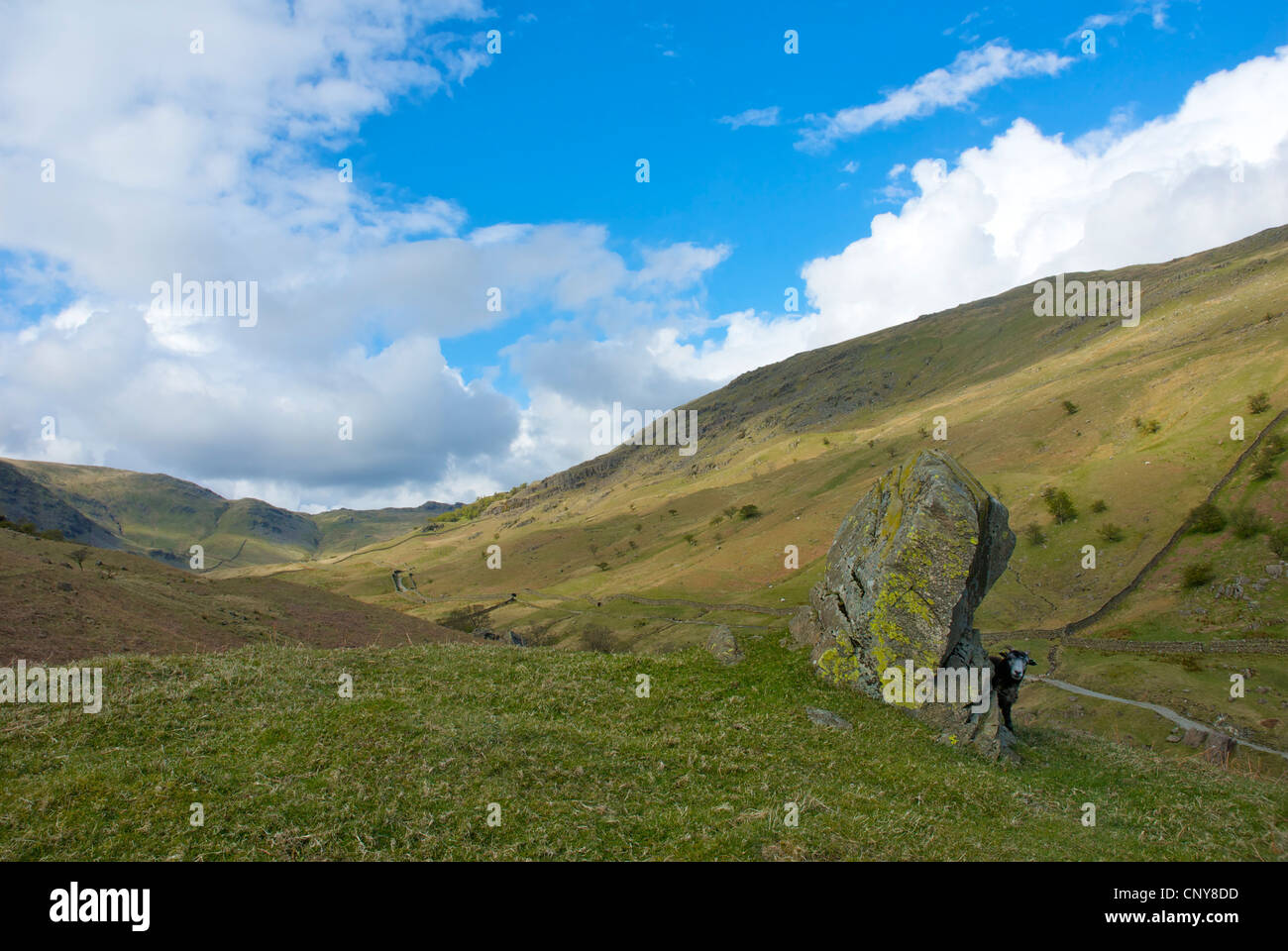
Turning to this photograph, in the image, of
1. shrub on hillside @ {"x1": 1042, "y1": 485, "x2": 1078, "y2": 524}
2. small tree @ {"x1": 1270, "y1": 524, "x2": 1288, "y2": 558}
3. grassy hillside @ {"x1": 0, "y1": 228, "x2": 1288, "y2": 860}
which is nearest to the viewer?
grassy hillside @ {"x1": 0, "y1": 228, "x2": 1288, "y2": 860}

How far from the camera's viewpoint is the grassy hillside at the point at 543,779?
30.0 feet

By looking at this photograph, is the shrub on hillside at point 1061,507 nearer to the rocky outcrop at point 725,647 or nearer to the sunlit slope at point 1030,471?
the sunlit slope at point 1030,471

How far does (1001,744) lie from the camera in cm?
1683

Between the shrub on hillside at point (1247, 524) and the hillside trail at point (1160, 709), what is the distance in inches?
954

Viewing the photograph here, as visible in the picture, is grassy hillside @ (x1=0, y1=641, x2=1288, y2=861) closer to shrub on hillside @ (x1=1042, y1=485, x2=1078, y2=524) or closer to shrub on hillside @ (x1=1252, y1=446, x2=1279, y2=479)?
shrub on hillside @ (x1=1042, y1=485, x2=1078, y2=524)

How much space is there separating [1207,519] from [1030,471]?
80.4ft

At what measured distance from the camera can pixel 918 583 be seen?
18703mm

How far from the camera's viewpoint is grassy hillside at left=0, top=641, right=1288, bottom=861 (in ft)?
30.0

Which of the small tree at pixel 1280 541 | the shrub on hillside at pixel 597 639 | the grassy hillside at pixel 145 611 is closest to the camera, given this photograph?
the grassy hillside at pixel 145 611

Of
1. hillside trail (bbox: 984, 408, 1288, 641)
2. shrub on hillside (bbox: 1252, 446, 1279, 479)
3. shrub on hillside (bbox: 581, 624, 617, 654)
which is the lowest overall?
shrub on hillside (bbox: 581, 624, 617, 654)

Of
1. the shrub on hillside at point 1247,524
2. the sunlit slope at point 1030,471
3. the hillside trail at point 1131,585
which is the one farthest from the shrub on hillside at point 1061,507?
the shrub on hillside at point 1247,524

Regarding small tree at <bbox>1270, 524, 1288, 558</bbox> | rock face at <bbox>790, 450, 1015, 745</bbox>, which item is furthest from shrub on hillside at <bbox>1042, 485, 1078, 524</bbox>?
rock face at <bbox>790, 450, 1015, 745</bbox>

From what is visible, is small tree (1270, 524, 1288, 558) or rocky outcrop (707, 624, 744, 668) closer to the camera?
rocky outcrop (707, 624, 744, 668)

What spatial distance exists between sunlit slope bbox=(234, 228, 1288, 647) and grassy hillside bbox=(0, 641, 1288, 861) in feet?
169
